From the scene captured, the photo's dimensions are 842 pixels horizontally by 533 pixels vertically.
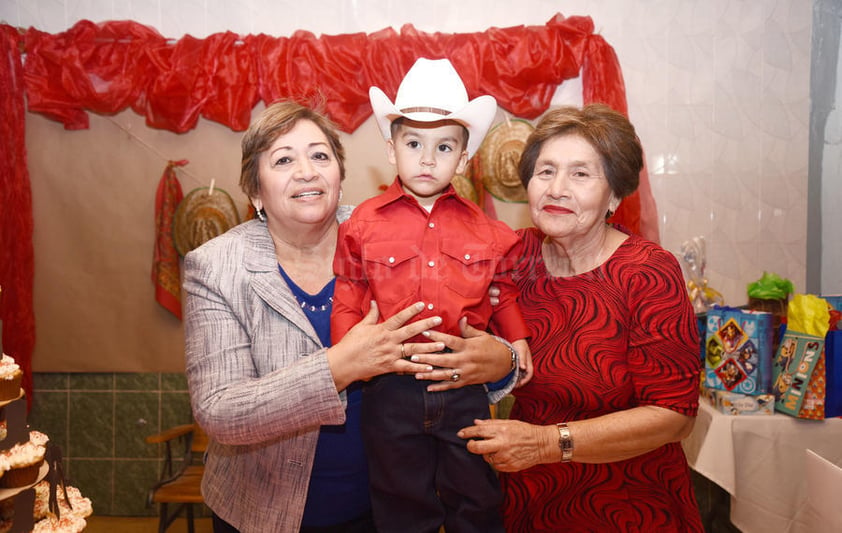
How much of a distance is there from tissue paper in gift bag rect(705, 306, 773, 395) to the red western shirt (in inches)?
61.2

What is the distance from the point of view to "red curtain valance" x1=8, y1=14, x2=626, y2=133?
3451 millimetres

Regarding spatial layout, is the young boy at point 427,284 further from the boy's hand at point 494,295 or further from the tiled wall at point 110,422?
the tiled wall at point 110,422

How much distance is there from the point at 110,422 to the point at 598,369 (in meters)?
3.49

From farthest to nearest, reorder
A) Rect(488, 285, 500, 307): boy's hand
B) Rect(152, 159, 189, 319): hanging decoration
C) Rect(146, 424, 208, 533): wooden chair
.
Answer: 1. Rect(152, 159, 189, 319): hanging decoration
2. Rect(146, 424, 208, 533): wooden chair
3. Rect(488, 285, 500, 307): boy's hand

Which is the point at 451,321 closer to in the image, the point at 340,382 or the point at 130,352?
the point at 340,382

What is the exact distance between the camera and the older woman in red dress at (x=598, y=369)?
147 centimetres

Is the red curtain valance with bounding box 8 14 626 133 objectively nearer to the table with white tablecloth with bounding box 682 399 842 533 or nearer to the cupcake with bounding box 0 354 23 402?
the table with white tablecloth with bounding box 682 399 842 533

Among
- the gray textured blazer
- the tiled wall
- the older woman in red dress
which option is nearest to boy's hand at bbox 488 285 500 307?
the older woman in red dress

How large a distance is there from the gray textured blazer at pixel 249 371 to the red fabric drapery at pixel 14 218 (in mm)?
2754

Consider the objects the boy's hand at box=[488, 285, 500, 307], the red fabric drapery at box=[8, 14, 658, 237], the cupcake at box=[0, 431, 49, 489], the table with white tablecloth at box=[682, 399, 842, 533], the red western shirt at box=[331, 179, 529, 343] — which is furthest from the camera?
the red fabric drapery at box=[8, 14, 658, 237]

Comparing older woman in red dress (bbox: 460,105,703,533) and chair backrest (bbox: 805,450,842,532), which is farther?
chair backrest (bbox: 805,450,842,532)

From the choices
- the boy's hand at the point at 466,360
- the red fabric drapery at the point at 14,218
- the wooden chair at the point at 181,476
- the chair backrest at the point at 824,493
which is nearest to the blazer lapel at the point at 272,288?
the boy's hand at the point at 466,360

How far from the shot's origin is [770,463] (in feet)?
8.36

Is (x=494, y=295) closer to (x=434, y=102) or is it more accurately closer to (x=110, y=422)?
(x=434, y=102)
